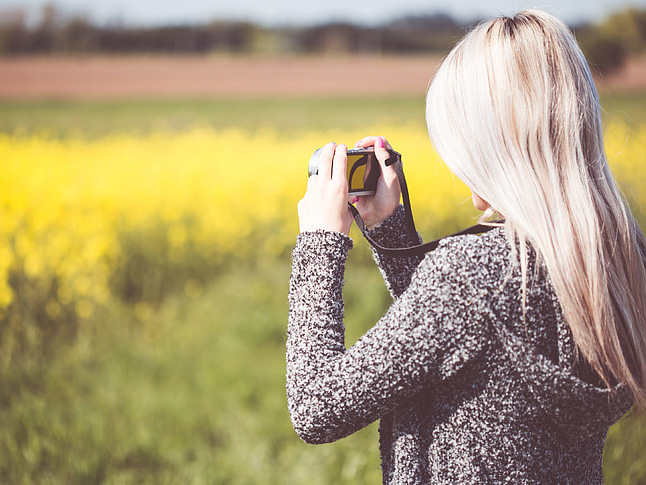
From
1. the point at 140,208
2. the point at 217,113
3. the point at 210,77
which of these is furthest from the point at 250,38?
the point at 140,208

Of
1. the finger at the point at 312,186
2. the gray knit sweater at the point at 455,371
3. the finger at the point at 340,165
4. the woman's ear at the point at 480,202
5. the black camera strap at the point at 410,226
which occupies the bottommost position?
the gray knit sweater at the point at 455,371

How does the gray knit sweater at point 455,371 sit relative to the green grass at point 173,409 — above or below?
above

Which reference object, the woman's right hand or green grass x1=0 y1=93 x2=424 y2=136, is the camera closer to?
the woman's right hand

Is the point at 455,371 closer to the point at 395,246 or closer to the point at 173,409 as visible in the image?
the point at 395,246

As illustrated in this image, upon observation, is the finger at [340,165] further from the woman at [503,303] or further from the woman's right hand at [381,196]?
the woman's right hand at [381,196]

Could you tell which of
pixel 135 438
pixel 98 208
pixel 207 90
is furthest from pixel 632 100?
pixel 135 438

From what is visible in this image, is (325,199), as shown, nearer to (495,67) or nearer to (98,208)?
(495,67)

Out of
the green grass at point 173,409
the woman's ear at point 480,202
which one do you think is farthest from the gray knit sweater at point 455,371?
the green grass at point 173,409

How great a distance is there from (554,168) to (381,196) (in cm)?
40

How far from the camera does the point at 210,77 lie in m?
33.2

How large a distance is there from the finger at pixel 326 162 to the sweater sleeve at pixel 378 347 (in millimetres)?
167

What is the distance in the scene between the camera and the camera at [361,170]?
1134 millimetres

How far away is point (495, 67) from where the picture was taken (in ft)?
3.06

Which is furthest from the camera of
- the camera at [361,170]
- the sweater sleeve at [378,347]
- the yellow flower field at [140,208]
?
the yellow flower field at [140,208]
